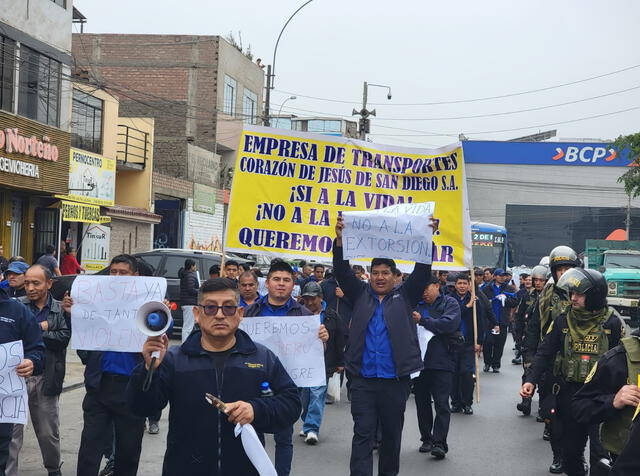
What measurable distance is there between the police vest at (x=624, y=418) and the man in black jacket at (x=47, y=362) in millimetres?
4238

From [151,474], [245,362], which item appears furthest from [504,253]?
[245,362]

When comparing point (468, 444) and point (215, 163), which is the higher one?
point (215, 163)

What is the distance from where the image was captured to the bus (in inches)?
1430

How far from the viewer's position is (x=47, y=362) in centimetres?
→ 712

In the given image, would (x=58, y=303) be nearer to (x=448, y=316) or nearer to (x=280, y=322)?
(x=280, y=322)

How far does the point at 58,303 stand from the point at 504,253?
3092cm

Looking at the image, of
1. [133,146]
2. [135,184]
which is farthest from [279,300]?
[135,184]

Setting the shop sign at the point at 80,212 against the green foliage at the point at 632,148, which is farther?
the green foliage at the point at 632,148

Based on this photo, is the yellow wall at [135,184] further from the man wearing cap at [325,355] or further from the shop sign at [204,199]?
the man wearing cap at [325,355]

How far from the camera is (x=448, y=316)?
9.73 meters

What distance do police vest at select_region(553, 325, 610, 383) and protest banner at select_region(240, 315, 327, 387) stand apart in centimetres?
186

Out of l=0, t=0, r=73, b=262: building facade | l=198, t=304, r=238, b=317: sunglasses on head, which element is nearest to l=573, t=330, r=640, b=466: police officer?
l=198, t=304, r=238, b=317: sunglasses on head

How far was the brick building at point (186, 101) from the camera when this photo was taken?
1431 inches

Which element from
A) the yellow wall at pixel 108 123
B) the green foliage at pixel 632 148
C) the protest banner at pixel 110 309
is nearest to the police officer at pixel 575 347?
the protest banner at pixel 110 309
